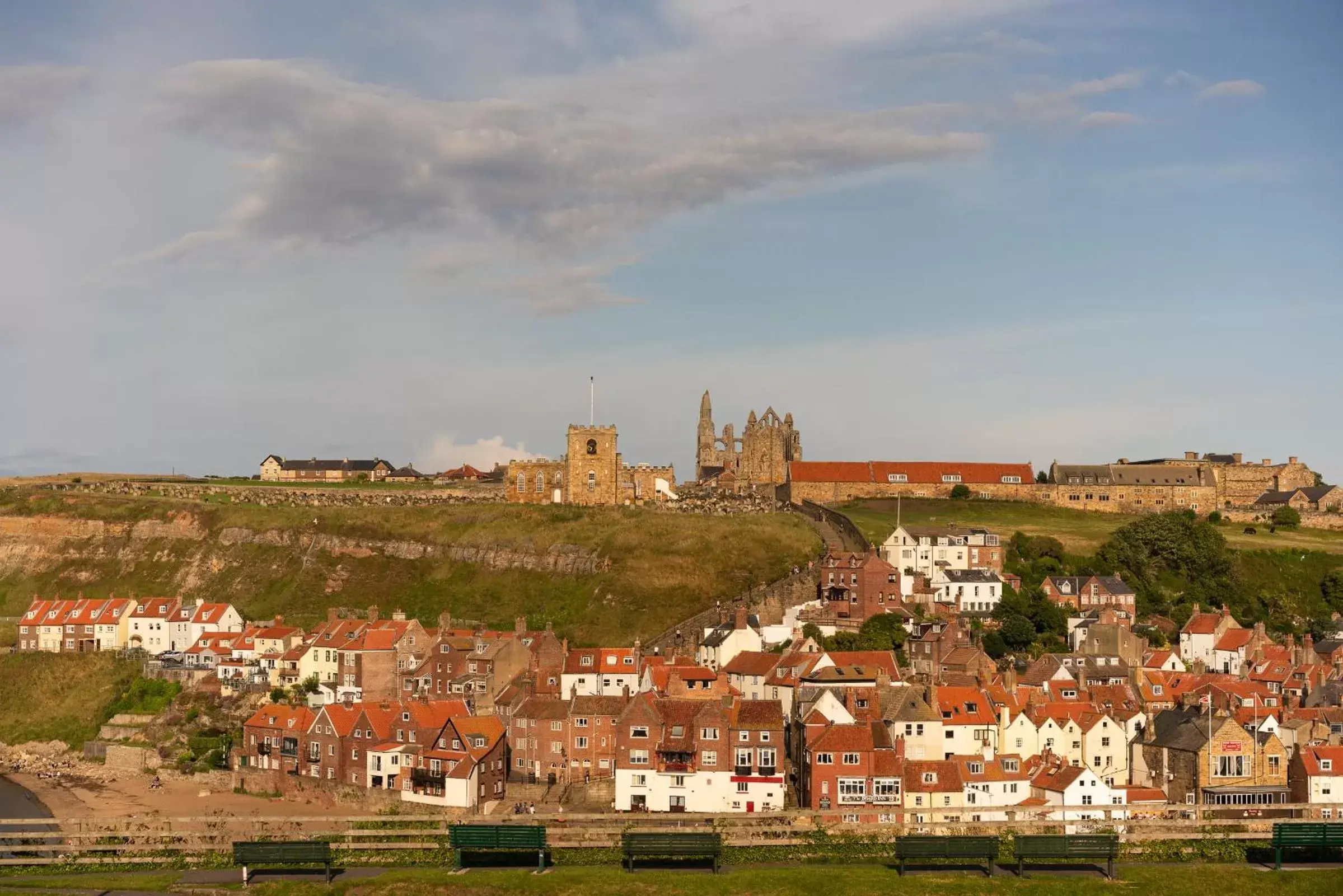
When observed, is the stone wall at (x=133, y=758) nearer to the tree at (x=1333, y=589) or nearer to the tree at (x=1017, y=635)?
the tree at (x=1017, y=635)

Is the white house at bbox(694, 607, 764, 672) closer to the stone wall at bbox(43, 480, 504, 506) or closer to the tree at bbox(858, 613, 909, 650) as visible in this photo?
the tree at bbox(858, 613, 909, 650)

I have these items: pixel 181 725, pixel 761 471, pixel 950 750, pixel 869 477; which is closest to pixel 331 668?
pixel 181 725

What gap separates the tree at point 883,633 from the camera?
70.2 meters

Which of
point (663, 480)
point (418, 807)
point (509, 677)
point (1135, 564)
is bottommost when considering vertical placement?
point (418, 807)

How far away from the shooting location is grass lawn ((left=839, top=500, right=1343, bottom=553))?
3957 inches

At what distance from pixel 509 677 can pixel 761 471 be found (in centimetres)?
7500

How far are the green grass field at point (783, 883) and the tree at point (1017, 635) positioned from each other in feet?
129

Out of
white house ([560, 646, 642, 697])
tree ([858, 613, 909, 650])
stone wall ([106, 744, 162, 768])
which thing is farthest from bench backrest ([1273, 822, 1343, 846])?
stone wall ([106, 744, 162, 768])

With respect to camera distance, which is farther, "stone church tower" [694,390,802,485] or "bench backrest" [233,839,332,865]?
"stone church tower" [694,390,802,485]

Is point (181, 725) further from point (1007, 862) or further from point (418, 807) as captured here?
point (1007, 862)

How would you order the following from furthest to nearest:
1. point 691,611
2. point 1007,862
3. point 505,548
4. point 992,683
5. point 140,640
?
point 505,548
point 140,640
point 691,611
point 992,683
point 1007,862

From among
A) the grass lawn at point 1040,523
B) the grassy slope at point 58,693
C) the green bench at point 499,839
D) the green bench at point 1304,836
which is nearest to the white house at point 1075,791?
the green bench at point 1304,836

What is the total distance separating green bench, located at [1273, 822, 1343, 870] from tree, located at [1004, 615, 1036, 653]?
38.5m

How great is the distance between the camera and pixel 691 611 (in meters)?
83.7
